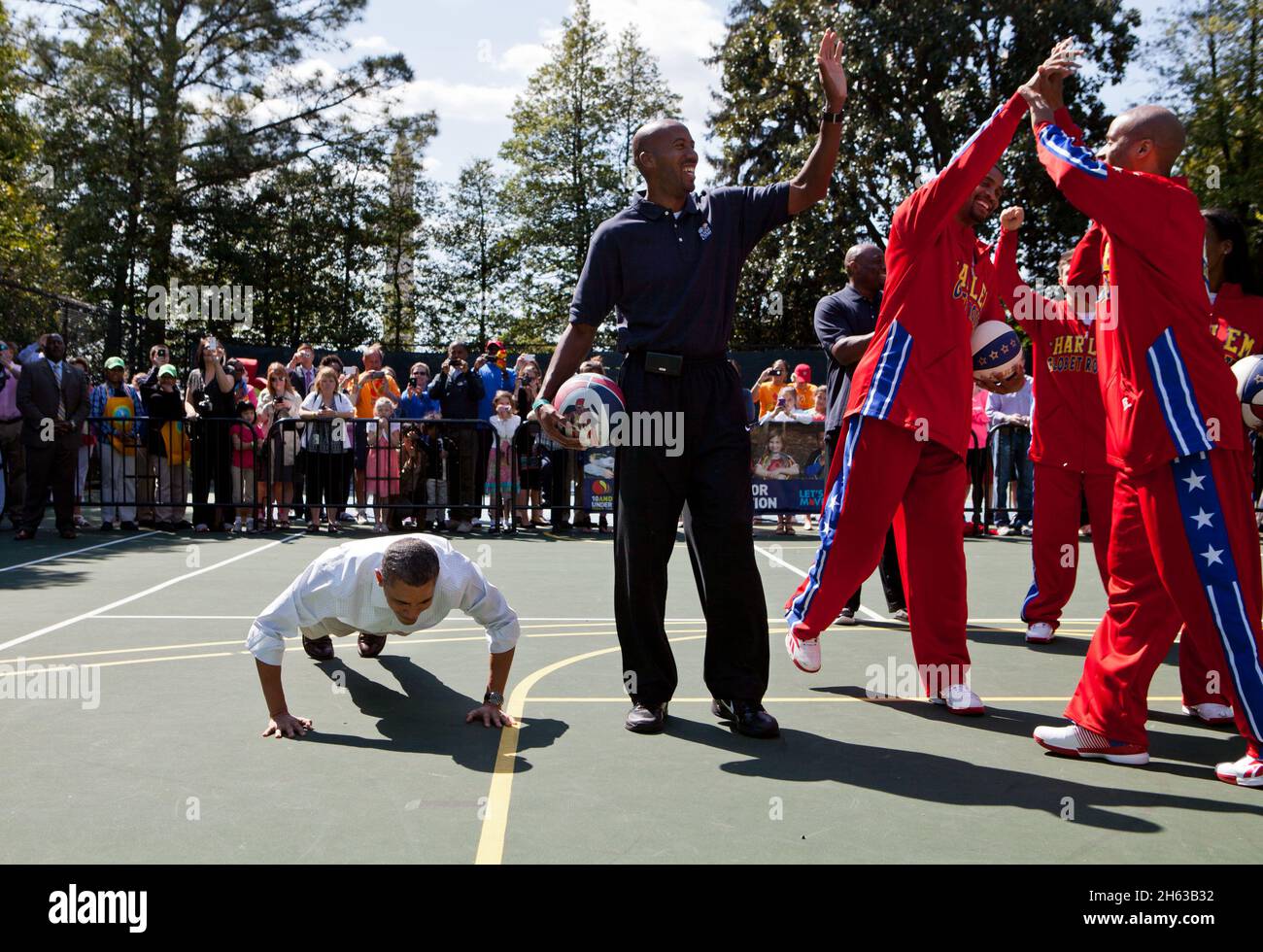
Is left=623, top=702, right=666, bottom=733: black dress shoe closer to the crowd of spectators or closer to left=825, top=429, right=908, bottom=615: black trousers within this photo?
left=825, top=429, right=908, bottom=615: black trousers

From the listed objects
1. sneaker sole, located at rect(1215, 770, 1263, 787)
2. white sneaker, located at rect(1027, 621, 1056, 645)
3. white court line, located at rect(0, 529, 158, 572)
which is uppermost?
white court line, located at rect(0, 529, 158, 572)

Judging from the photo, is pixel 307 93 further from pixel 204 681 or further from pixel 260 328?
pixel 204 681

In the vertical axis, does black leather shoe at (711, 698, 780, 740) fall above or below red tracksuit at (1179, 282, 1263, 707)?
below

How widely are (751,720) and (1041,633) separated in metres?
3.04

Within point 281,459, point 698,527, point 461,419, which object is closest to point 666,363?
point 698,527

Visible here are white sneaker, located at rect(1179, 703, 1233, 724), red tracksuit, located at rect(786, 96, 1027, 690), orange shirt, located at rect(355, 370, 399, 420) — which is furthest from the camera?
orange shirt, located at rect(355, 370, 399, 420)

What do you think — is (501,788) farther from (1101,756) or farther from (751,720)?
(1101,756)

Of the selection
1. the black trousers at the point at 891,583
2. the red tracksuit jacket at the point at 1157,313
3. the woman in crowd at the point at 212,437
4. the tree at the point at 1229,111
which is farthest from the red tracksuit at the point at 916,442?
the tree at the point at 1229,111

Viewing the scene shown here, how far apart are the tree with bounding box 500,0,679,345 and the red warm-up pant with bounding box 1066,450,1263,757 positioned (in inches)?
1527

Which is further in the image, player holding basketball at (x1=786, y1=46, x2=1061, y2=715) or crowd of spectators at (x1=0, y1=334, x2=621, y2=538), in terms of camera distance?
crowd of spectators at (x1=0, y1=334, x2=621, y2=538)

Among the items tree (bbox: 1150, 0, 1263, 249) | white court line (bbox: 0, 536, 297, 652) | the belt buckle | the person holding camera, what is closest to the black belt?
the belt buckle

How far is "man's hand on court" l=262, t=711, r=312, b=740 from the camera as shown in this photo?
4.82 metres

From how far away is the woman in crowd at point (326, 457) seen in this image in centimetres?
1443

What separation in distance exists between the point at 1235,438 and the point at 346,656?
453 centimetres
